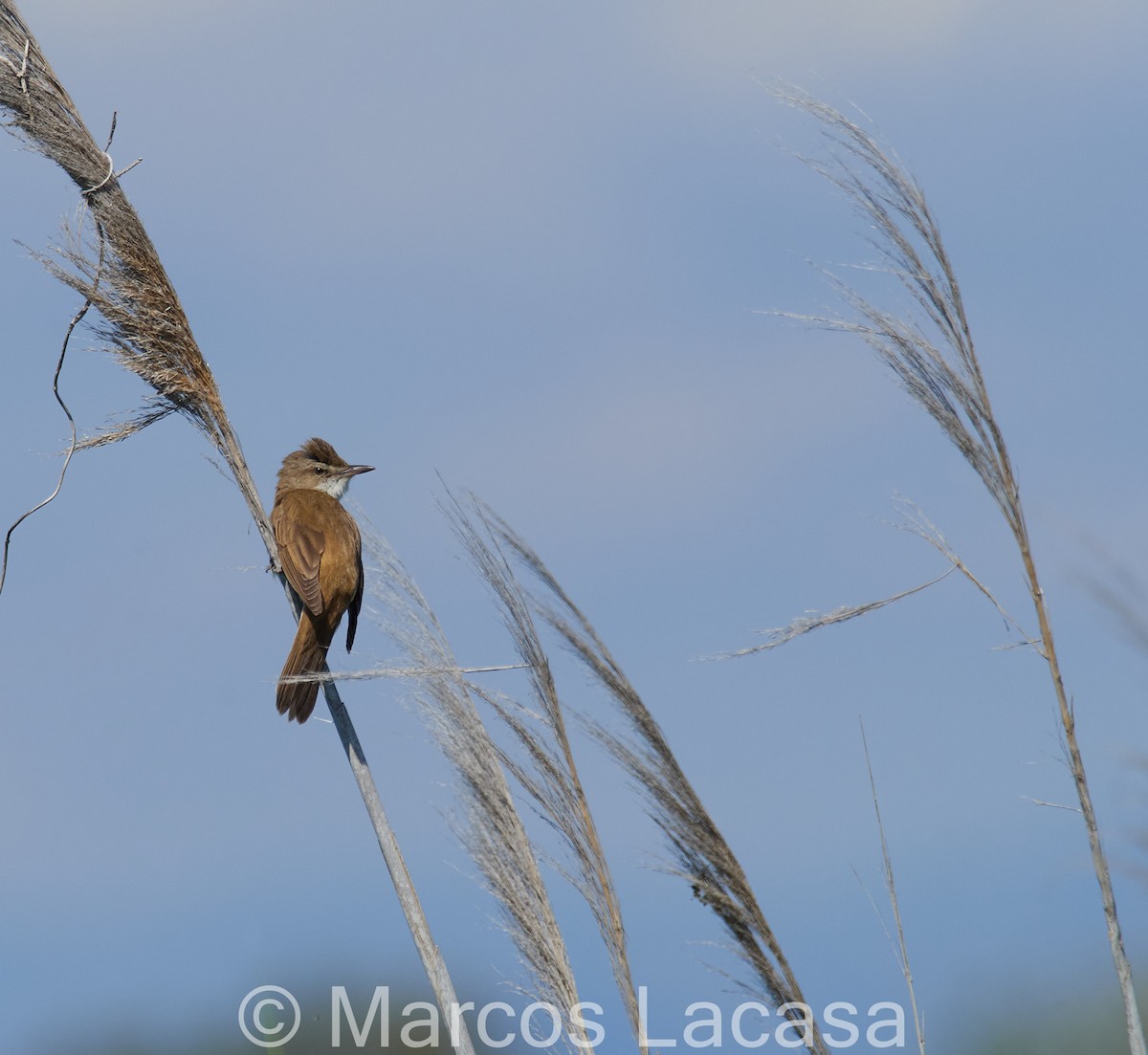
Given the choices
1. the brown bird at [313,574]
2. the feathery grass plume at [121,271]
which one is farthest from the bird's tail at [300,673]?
the feathery grass plume at [121,271]

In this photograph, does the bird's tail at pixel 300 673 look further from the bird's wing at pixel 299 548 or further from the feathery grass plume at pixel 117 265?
the feathery grass plume at pixel 117 265

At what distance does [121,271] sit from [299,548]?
1283 mm

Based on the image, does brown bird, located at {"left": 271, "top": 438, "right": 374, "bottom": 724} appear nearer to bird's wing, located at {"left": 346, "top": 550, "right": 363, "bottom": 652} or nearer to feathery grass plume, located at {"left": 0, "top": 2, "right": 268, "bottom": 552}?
bird's wing, located at {"left": 346, "top": 550, "right": 363, "bottom": 652}

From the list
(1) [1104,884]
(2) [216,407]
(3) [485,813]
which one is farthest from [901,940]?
(2) [216,407]

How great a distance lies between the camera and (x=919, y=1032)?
276 centimetres

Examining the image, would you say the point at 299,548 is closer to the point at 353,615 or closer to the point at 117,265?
the point at 353,615

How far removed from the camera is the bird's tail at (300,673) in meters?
4.19

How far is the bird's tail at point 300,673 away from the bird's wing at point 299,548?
0.13 m

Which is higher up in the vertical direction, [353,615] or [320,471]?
[320,471]

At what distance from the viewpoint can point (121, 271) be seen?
3.44 m

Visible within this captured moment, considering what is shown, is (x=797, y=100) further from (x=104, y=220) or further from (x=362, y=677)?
(x=104, y=220)

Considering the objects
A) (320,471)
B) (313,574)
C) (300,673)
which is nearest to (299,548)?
(313,574)

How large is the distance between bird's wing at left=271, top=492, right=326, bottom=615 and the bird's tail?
128 millimetres

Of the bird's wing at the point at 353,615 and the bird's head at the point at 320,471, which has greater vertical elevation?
the bird's head at the point at 320,471
